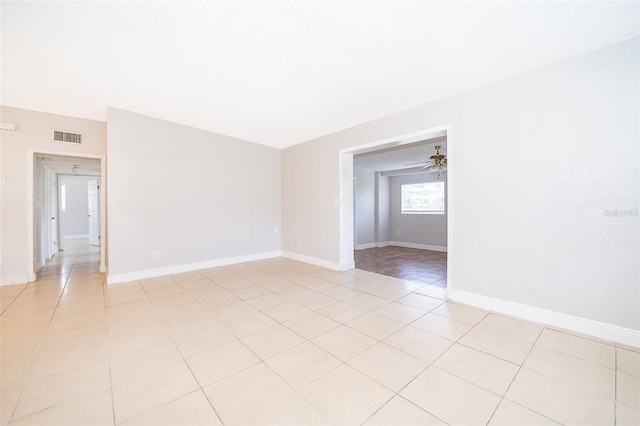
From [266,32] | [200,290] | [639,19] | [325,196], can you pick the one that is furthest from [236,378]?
[639,19]

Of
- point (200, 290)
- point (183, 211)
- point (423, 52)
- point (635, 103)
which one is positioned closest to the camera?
point (635, 103)

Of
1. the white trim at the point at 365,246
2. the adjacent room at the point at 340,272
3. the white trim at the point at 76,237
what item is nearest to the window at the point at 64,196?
the white trim at the point at 76,237

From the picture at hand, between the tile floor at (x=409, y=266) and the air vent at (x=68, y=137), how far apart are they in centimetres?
512

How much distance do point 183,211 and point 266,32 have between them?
10.7 feet

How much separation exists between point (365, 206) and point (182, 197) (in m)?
4.92

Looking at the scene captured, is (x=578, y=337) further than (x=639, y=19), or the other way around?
(x=578, y=337)

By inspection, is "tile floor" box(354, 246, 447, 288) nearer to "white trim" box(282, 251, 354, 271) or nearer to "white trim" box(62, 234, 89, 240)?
"white trim" box(282, 251, 354, 271)

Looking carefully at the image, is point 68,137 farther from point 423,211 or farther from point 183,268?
point 423,211

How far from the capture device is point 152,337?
6.93 feet

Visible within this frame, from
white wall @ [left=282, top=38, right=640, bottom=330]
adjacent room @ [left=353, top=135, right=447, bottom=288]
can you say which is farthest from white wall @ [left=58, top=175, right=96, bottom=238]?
white wall @ [left=282, top=38, right=640, bottom=330]

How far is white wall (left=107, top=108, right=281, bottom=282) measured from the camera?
3662mm

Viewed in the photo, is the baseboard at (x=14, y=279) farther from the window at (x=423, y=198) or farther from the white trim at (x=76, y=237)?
the window at (x=423, y=198)

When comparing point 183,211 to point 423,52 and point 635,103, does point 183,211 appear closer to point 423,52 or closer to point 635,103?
point 423,52

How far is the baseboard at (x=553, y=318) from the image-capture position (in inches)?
78.1
